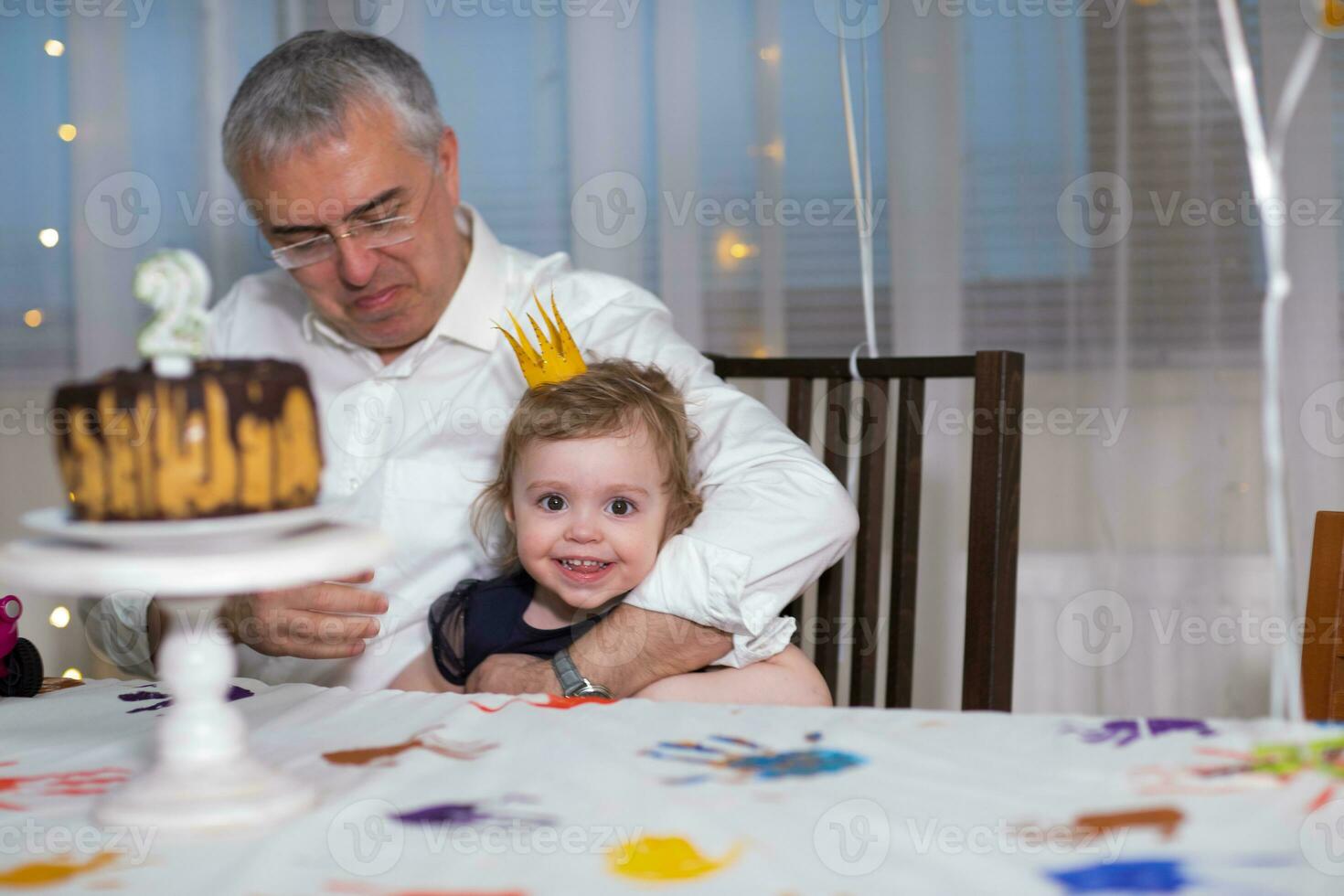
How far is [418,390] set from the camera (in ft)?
4.95

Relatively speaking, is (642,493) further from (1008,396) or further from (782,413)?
(782,413)

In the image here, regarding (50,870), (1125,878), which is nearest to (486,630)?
(50,870)

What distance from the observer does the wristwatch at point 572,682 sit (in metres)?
1.14

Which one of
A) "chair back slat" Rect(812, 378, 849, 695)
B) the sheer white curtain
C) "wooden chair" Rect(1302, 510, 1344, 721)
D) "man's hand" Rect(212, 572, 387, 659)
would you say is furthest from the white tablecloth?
the sheer white curtain

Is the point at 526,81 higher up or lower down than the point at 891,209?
higher up

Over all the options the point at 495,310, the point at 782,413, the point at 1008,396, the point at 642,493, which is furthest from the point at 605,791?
the point at 782,413

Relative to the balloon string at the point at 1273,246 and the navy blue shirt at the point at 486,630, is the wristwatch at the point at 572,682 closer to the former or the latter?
the navy blue shirt at the point at 486,630

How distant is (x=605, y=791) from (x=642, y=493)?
2.11 feet

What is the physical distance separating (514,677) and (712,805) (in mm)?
581

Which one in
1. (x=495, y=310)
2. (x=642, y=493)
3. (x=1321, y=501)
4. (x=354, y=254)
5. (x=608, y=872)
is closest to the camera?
(x=608, y=872)

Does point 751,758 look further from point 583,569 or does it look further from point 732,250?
point 732,250

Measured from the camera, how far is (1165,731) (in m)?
0.76

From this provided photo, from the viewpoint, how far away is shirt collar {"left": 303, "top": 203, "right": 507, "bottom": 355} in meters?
1.50

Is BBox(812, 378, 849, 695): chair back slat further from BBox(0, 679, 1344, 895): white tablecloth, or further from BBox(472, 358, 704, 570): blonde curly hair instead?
BBox(0, 679, 1344, 895): white tablecloth
